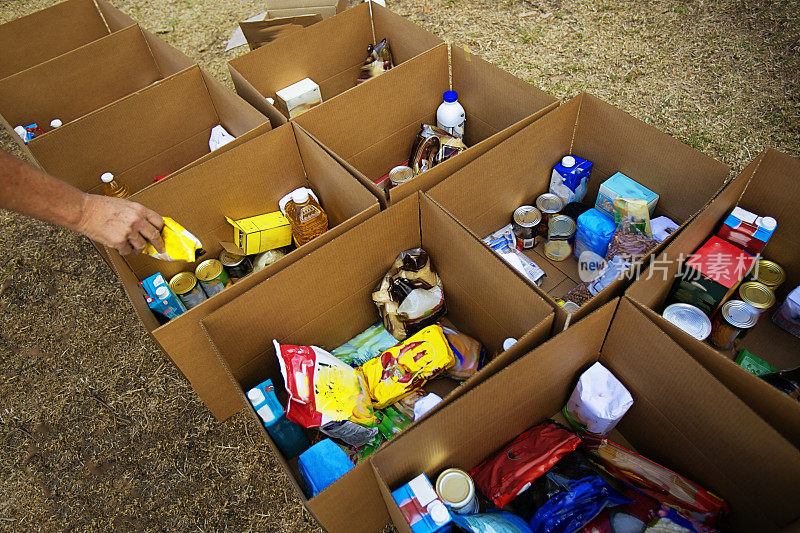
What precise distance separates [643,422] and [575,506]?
363 mm

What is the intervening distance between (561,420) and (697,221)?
0.79 metres

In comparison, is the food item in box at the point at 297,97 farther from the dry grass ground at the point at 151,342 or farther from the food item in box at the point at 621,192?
the food item in box at the point at 621,192

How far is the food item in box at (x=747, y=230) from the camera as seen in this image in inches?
66.6

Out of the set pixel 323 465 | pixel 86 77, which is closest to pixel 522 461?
pixel 323 465

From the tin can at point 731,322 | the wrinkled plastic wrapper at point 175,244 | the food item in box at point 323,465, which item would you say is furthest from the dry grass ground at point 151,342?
the tin can at point 731,322

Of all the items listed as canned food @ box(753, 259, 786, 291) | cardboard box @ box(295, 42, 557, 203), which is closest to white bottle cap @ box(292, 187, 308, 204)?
cardboard box @ box(295, 42, 557, 203)

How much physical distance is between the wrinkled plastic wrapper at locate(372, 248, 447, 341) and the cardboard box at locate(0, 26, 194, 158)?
151 centimetres

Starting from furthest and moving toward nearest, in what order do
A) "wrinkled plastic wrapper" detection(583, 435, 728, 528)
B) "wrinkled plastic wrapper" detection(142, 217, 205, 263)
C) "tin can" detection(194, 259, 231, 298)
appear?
"tin can" detection(194, 259, 231, 298) → "wrinkled plastic wrapper" detection(142, 217, 205, 263) → "wrinkled plastic wrapper" detection(583, 435, 728, 528)

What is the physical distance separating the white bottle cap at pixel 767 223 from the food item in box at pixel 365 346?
1.34m

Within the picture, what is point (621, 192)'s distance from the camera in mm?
1948

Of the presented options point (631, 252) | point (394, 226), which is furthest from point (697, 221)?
point (394, 226)

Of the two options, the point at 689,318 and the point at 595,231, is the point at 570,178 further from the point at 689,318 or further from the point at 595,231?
the point at 689,318

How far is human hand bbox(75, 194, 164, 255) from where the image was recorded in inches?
58.4

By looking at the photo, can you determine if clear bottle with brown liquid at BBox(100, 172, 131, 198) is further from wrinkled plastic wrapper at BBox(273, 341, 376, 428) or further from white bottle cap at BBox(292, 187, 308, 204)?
wrinkled plastic wrapper at BBox(273, 341, 376, 428)
